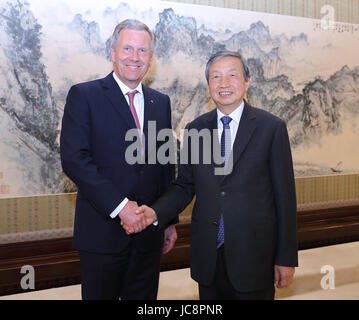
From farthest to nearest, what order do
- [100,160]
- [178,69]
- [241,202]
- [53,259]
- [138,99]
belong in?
[178,69], [53,259], [138,99], [100,160], [241,202]

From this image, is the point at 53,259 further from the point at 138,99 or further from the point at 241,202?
the point at 241,202

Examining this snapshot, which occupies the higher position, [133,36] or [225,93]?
[133,36]

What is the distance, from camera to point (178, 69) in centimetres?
478

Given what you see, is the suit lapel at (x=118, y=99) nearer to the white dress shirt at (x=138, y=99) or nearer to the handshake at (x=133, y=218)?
the white dress shirt at (x=138, y=99)

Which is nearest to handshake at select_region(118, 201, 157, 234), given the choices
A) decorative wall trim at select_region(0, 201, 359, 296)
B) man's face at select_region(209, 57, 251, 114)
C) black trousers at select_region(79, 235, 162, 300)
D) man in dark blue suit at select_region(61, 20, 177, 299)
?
man in dark blue suit at select_region(61, 20, 177, 299)

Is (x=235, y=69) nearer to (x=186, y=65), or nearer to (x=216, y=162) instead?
(x=216, y=162)

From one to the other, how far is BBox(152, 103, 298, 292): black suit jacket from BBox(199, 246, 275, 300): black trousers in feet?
0.14

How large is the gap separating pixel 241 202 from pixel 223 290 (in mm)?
456

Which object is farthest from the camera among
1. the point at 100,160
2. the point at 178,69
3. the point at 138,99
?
the point at 178,69

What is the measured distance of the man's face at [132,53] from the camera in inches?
90.5

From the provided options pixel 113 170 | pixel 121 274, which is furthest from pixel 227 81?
pixel 121 274

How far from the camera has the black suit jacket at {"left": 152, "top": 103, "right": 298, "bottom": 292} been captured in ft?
6.91

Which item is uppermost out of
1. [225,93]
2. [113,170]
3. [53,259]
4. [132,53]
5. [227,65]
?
[132,53]
